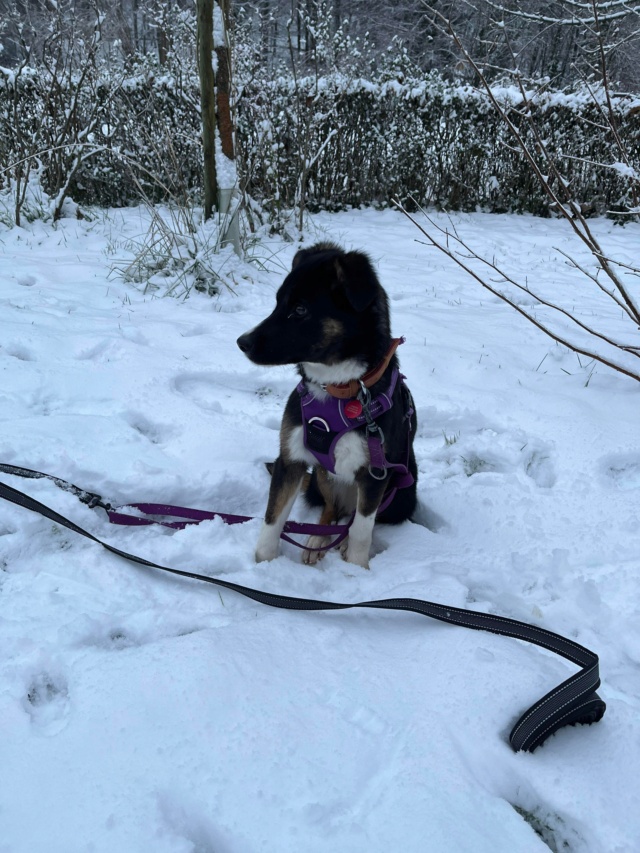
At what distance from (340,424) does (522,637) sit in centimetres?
100

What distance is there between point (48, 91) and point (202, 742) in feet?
25.6

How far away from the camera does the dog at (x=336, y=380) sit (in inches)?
86.9

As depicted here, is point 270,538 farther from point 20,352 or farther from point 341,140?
point 341,140

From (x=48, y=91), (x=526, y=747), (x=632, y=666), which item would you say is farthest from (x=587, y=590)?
(x=48, y=91)

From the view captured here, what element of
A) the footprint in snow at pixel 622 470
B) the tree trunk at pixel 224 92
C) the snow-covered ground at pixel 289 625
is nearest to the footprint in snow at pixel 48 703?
the snow-covered ground at pixel 289 625

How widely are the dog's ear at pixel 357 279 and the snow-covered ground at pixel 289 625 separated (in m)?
1.14

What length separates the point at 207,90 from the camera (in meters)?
5.21

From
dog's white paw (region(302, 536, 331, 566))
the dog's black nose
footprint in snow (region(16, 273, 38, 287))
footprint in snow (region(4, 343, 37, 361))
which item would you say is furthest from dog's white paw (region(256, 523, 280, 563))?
footprint in snow (region(16, 273, 38, 287))

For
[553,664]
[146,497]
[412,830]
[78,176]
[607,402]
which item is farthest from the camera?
[78,176]

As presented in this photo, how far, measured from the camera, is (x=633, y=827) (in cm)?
141

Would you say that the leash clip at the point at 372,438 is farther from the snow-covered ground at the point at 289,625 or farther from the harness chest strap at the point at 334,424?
the snow-covered ground at the point at 289,625

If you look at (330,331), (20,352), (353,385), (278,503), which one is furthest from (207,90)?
(278,503)

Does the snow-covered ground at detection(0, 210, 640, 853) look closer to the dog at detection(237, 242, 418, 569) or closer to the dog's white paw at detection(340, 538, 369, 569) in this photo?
the dog's white paw at detection(340, 538, 369, 569)

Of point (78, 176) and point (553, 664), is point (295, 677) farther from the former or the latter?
point (78, 176)
